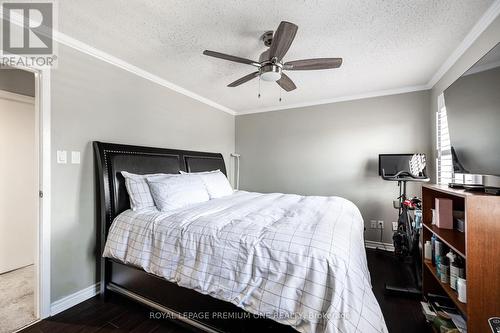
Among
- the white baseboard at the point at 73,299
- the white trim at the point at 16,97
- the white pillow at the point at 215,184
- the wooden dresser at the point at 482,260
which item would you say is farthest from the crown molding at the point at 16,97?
the wooden dresser at the point at 482,260

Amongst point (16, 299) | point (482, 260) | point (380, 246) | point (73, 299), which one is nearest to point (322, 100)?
point (380, 246)

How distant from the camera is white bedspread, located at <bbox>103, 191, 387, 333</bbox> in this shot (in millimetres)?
1077

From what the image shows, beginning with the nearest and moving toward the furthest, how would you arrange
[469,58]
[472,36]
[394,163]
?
[472,36]
[469,58]
[394,163]

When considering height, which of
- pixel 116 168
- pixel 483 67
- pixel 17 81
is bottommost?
pixel 116 168

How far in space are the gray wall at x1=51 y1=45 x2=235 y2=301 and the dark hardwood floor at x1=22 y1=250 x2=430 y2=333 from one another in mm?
228

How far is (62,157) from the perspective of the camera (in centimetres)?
192

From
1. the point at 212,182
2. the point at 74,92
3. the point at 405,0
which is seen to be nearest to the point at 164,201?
the point at 212,182

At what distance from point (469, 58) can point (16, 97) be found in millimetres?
4937

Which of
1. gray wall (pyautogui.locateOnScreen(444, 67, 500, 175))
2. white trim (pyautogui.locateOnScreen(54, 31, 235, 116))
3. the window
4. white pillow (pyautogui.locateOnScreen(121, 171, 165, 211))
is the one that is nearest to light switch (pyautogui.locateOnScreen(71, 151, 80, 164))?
white pillow (pyautogui.locateOnScreen(121, 171, 165, 211))

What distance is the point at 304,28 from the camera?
181 cm

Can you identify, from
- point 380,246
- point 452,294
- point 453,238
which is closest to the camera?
point 452,294

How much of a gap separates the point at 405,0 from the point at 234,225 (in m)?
2.07

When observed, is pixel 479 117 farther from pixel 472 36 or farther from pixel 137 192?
pixel 137 192

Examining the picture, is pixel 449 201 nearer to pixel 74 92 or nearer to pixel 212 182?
pixel 212 182
